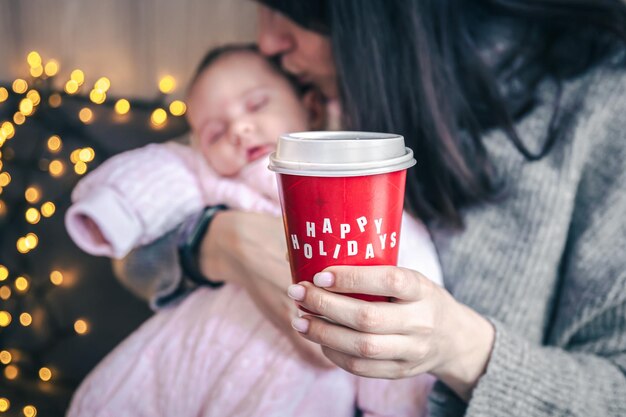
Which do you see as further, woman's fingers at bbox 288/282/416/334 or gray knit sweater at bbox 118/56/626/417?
gray knit sweater at bbox 118/56/626/417

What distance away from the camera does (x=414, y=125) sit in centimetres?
77

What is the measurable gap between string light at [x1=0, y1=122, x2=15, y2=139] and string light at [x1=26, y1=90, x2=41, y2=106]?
6 centimetres

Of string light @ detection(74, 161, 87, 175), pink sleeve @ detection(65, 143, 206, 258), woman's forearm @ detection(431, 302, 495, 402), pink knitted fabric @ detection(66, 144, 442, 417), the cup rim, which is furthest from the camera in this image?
string light @ detection(74, 161, 87, 175)

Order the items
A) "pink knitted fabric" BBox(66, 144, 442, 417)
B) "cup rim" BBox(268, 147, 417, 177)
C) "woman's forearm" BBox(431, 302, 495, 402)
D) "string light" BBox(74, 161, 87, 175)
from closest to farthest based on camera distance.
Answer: "cup rim" BBox(268, 147, 417, 177) < "woman's forearm" BBox(431, 302, 495, 402) < "pink knitted fabric" BBox(66, 144, 442, 417) < "string light" BBox(74, 161, 87, 175)

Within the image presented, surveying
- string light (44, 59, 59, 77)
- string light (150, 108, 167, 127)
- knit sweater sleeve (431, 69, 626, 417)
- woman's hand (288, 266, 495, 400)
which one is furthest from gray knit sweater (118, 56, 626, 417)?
string light (44, 59, 59, 77)

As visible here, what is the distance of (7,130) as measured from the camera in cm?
96

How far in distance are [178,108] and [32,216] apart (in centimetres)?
32

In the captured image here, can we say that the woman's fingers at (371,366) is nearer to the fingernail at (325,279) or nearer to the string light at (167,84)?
the fingernail at (325,279)

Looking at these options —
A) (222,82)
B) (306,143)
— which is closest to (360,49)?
(222,82)

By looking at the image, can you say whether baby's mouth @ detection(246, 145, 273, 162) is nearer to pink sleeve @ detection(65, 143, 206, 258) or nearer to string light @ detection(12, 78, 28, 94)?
pink sleeve @ detection(65, 143, 206, 258)

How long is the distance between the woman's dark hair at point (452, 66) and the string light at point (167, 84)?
24cm

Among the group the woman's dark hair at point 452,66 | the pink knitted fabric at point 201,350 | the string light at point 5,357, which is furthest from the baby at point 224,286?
the string light at point 5,357

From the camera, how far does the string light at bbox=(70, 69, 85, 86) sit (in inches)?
37.5

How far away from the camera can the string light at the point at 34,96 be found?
961mm
